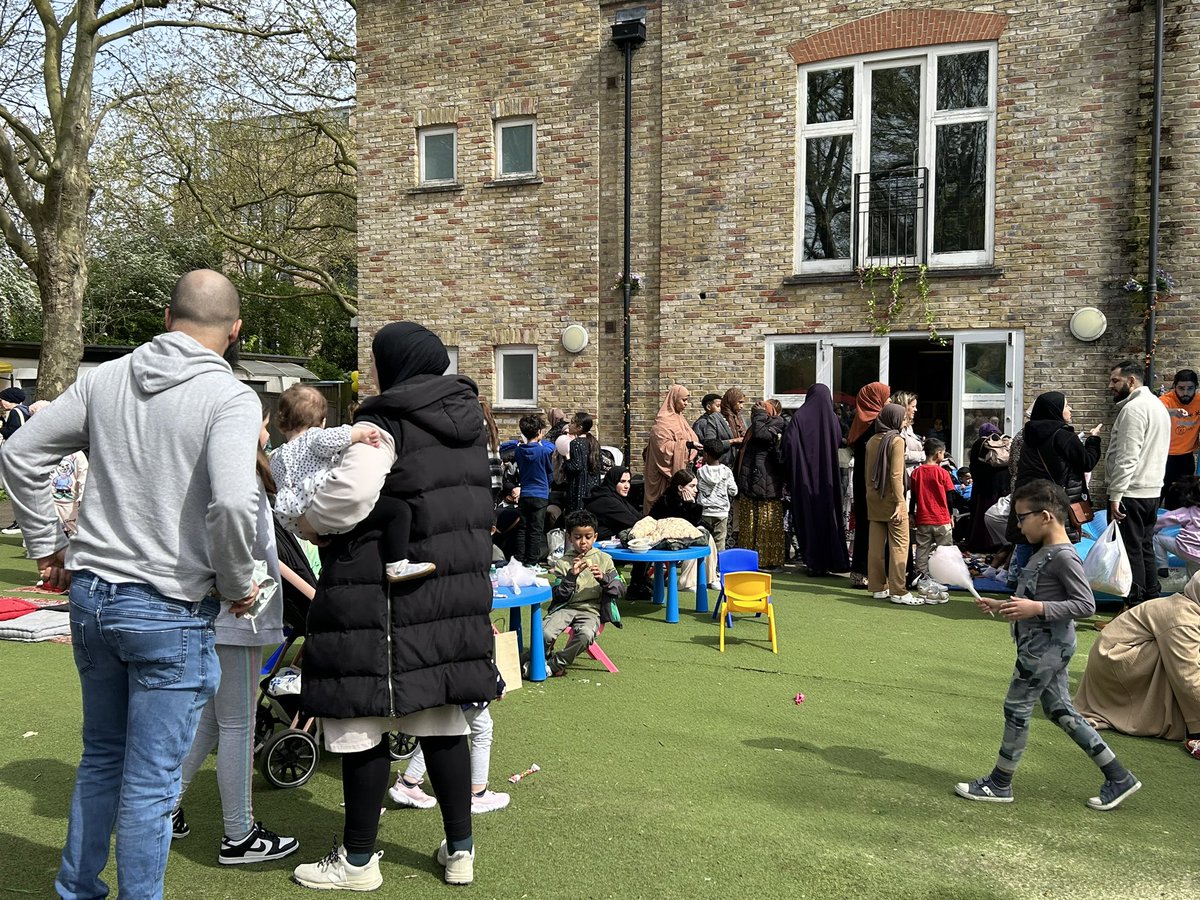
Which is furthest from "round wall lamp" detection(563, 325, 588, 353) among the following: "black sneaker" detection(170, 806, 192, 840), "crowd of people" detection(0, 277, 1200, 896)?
"black sneaker" detection(170, 806, 192, 840)

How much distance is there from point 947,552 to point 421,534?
2586 millimetres

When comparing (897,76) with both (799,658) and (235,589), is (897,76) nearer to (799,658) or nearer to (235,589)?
(799,658)

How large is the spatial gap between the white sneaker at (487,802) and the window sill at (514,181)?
1156 centimetres

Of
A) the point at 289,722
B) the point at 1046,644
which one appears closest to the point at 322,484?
the point at 289,722

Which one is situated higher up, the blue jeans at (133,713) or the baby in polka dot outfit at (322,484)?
the baby in polka dot outfit at (322,484)

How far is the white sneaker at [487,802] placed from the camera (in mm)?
4285

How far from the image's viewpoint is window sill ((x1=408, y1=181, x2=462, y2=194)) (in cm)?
1505

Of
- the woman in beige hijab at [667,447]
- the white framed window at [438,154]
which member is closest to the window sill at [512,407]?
the white framed window at [438,154]

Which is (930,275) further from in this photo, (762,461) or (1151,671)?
(1151,671)

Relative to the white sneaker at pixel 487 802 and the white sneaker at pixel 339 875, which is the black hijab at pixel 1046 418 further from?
the white sneaker at pixel 339 875

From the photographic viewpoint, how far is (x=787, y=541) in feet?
38.2

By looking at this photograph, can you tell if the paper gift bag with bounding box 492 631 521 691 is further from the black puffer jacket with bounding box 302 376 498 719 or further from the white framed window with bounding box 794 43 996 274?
the white framed window with bounding box 794 43 996 274

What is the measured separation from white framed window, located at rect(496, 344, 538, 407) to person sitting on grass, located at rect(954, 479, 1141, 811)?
10737mm

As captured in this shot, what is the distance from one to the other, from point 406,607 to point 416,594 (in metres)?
0.05
